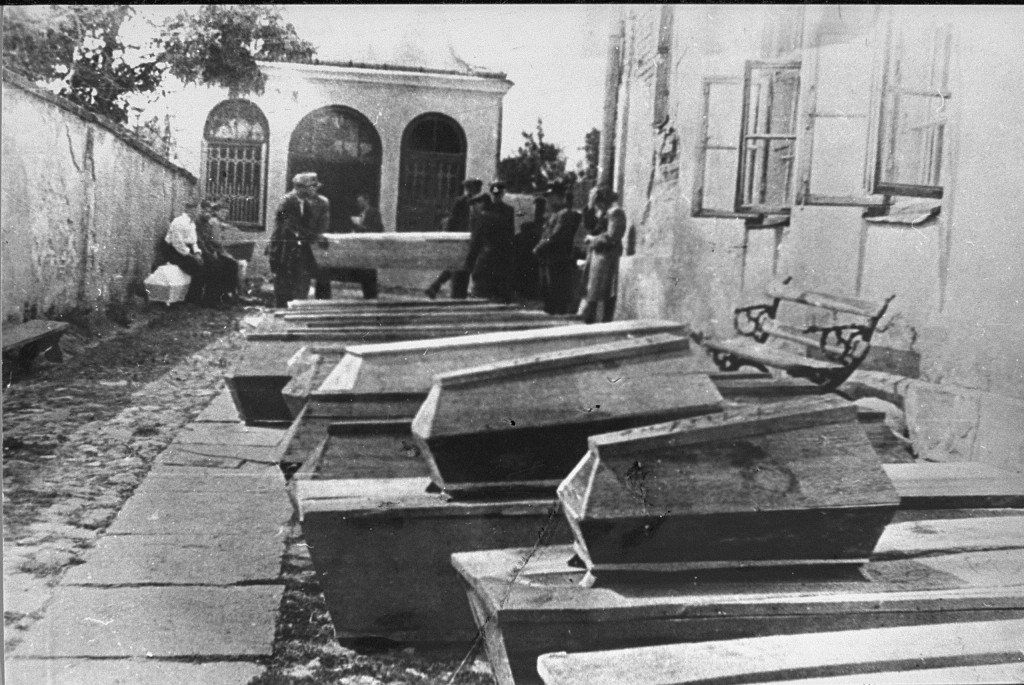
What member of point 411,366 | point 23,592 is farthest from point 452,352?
point 23,592

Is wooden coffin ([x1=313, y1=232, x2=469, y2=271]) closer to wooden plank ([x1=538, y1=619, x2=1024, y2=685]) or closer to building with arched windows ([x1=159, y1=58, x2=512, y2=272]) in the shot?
building with arched windows ([x1=159, y1=58, x2=512, y2=272])

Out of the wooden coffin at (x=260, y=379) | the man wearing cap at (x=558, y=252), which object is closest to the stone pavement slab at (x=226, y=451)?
the wooden coffin at (x=260, y=379)

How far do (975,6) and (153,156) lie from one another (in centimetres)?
243

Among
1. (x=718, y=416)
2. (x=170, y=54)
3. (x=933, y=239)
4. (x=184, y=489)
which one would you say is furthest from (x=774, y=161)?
(x=184, y=489)

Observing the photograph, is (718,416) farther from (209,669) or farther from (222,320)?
(222,320)

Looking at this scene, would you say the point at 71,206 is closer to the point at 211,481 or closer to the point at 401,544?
the point at 211,481

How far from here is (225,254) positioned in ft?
9.63

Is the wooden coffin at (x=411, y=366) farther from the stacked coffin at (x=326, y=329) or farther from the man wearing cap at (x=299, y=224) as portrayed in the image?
the man wearing cap at (x=299, y=224)

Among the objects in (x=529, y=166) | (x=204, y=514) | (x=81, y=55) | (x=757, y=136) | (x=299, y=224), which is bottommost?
(x=204, y=514)

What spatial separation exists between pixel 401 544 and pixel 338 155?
4.18 feet

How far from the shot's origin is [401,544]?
7.57 ft

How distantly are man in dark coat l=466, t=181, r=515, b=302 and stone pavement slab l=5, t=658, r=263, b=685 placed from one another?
1.36 meters

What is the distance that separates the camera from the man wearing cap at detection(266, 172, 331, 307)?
290 cm

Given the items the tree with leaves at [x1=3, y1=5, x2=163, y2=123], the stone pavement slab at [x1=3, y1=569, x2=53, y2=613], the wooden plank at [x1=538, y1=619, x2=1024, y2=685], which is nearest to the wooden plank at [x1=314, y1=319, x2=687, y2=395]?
the stone pavement slab at [x1=3, y1=569, x2=53, y2=613]
